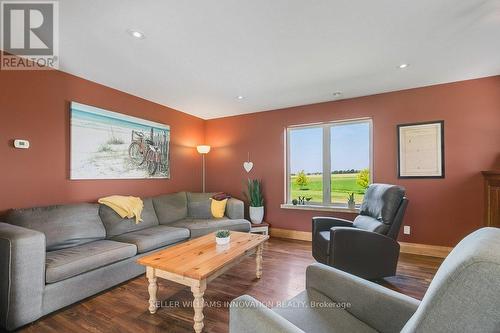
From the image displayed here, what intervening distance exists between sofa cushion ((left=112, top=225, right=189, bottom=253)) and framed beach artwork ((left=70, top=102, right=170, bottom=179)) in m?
0.94

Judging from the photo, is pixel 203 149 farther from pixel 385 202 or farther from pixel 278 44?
pixel 385 202

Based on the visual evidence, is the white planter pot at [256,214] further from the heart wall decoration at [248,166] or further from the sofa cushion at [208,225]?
the heart wall decoration at [248,166]

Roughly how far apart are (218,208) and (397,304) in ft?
10.2

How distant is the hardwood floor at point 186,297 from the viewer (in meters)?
1.81

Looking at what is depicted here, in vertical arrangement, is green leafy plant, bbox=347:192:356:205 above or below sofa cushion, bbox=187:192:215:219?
above

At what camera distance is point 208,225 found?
347 cm

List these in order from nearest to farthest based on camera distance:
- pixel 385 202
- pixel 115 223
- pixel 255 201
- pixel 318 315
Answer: pixel 318 315, pixel 385 202, pixel 115 223, pixel 255 201

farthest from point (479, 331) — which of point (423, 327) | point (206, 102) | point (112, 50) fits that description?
point (206, 102)

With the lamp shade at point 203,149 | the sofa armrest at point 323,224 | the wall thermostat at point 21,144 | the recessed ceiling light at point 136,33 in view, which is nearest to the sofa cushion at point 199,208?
the lamp shade at point 203,149

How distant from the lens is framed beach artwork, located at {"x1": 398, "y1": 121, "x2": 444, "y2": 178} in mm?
3240

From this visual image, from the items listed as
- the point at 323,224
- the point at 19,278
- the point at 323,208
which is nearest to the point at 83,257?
the point at 19,278

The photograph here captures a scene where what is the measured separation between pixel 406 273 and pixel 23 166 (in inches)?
172

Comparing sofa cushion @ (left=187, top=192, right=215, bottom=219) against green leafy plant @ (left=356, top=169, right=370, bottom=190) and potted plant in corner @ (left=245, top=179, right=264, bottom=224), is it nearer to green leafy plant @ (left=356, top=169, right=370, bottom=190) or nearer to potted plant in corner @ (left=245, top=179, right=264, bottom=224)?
potted plant in corner @ (left=245, top=179, right=264, bottom=224)

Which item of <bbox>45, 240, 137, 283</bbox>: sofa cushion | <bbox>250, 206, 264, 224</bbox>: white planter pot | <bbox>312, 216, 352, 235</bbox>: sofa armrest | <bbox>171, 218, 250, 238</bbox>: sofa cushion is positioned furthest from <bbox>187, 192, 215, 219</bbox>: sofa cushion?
<bbox>312, 216, 352, 235</bbox>: sofa armrest
